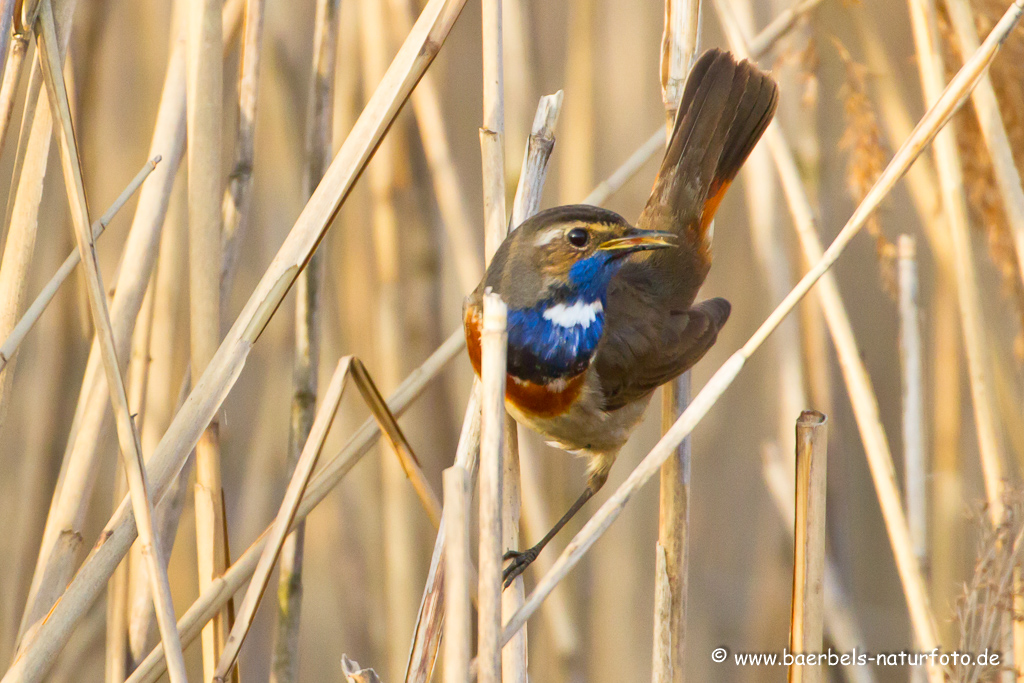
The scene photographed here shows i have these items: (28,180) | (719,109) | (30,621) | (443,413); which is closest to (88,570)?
(30,621)

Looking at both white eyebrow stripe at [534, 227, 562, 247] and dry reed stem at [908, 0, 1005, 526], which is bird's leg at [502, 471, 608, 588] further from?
dry reed stem at [908, 0, 1005, 526]

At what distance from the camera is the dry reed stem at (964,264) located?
1.82m

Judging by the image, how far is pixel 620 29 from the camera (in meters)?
2.69

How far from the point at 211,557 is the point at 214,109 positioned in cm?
87

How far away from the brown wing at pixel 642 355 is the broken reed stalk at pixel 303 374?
0.69m

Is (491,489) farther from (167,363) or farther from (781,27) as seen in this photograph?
(781,27)

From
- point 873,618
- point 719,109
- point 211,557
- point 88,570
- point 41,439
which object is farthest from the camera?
point 873,618

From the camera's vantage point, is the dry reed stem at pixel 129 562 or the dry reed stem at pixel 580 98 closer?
the dry reed stem at pixel 129 562

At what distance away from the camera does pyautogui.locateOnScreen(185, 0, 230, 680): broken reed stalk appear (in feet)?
5.19

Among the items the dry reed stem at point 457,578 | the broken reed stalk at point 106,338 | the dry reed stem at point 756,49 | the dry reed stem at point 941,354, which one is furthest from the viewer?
the dry reed stem at point 941,354

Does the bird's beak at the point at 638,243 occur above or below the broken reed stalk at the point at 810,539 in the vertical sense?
above

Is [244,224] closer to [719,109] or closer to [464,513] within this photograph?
[464,513]

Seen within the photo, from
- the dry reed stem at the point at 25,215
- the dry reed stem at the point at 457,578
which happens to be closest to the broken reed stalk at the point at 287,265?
the dry reed stem at the point at 25,215

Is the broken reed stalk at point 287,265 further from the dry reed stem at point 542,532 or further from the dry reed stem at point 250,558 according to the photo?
the dry reed stem at point 542,532
